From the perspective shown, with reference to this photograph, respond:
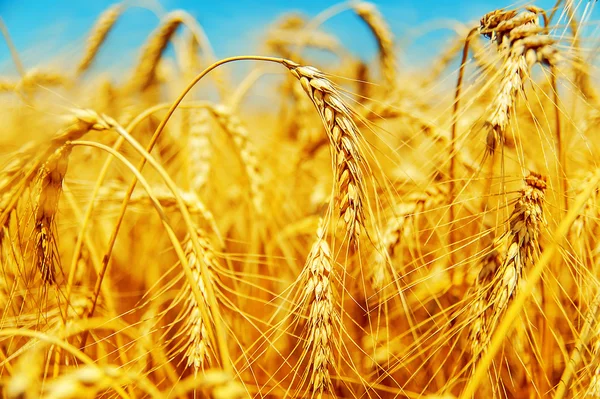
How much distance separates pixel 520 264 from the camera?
2.66ft

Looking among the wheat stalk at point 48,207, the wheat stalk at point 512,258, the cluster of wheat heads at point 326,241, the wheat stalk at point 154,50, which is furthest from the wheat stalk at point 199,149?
the wheat stalk at point 512,258

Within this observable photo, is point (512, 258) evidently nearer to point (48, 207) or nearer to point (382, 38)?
point (48, 207)

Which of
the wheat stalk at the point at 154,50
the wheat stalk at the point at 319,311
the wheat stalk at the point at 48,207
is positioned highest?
the wheat stalk at the point at 154,50

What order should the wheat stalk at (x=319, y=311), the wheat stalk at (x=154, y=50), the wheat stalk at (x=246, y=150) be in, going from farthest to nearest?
1. the wheat stalk at (x=154, y=50)
2. the wheat stalk at (x=246, y=150)
3. the wheat stalk at (x=319, y=311)

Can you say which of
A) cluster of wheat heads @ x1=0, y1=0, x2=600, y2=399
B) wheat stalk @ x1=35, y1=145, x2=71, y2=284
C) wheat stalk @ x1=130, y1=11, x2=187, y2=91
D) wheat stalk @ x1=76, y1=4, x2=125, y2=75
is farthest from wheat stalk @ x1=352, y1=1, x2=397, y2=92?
wheat stalk @ x1=35, y1=145, x2=71, y2=284

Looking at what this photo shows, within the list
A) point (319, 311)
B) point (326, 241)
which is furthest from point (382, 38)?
point (319, 311)

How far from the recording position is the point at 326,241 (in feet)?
3.18

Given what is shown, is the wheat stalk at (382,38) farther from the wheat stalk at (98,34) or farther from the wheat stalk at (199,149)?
the wheat stalk at (98,34)

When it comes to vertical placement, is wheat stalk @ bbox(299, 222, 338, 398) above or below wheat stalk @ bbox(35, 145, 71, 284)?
below

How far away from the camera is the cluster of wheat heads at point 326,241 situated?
823 mm

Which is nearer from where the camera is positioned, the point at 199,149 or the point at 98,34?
the point at 199,149

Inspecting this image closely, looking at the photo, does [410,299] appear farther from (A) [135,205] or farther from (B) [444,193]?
(A) [135,205]

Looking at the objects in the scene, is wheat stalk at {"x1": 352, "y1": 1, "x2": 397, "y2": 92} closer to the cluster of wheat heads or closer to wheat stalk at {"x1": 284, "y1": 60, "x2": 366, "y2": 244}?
the cluster of wheat heads

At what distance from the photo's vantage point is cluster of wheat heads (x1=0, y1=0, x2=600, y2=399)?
2.70 ft
